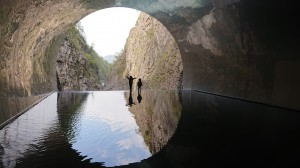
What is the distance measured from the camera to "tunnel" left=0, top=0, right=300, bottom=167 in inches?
353

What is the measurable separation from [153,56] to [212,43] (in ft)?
80.7

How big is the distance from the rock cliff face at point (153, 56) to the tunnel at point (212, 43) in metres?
13.2

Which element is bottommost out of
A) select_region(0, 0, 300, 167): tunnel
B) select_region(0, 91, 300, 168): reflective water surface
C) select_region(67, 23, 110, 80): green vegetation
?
select_region(0, 91, 300, 168): reflective water surface

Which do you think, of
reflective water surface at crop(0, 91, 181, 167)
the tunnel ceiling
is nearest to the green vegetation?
the tunnel ceiling

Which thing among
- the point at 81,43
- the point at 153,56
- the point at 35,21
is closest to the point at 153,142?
the point at 35,21

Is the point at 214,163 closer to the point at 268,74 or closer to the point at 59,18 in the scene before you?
the point at 268,74

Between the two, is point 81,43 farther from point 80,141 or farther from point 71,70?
point 80,141

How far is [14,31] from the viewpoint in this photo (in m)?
10.0

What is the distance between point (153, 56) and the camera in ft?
130

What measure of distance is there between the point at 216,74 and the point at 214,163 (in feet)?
42.2

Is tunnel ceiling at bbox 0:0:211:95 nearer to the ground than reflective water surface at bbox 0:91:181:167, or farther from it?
farther from it

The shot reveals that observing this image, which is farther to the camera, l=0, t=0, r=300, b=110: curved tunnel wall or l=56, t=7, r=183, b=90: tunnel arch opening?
l=56, t=7, r=183, b=90: tunnel arch opening

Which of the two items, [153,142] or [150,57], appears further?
[150,57]

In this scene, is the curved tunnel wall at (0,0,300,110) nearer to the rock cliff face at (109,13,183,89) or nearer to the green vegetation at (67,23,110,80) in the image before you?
the rock cliff face at (109,13,183,89)
